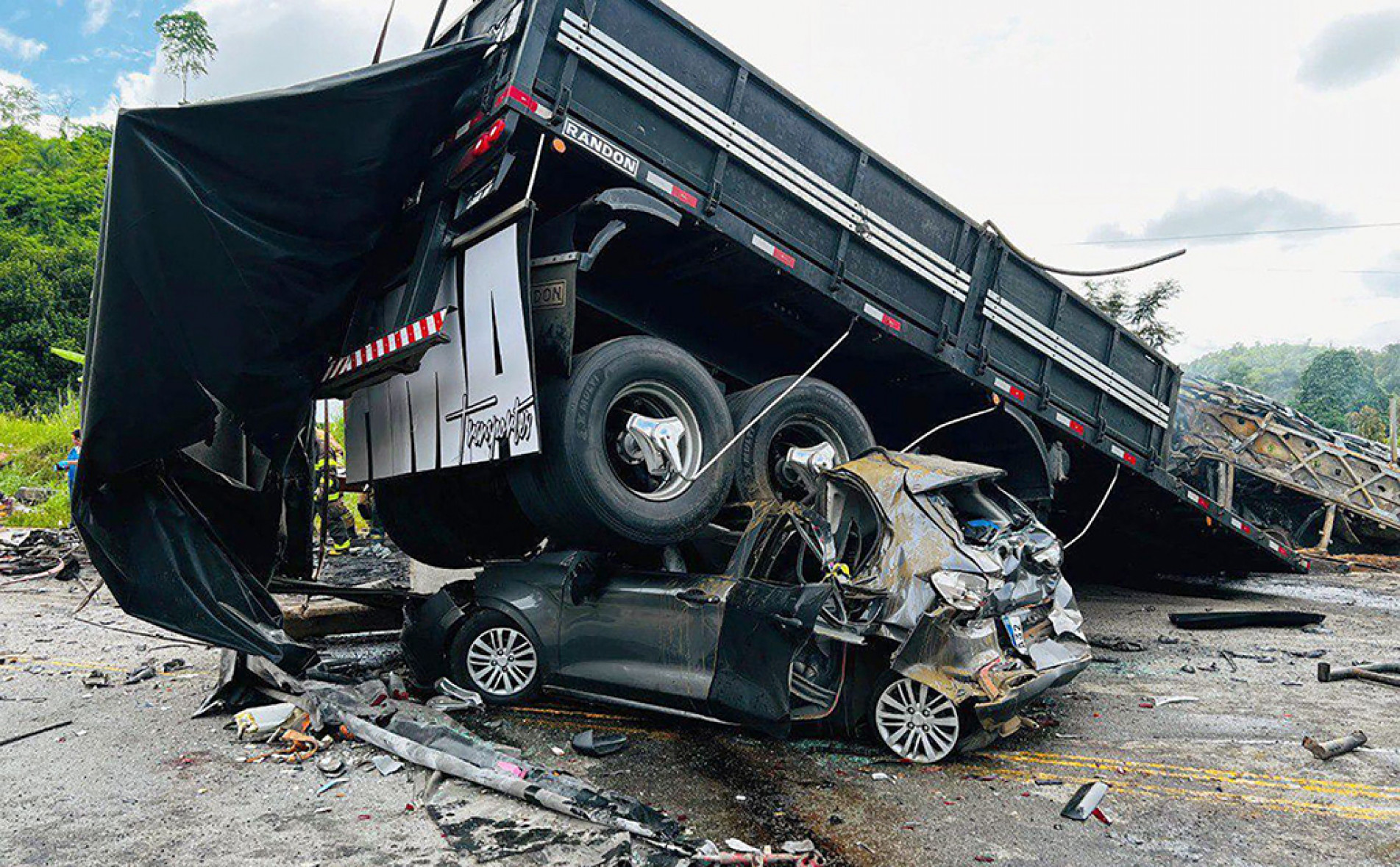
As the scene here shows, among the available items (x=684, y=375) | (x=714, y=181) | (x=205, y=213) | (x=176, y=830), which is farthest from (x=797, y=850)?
(x=205, y=213)

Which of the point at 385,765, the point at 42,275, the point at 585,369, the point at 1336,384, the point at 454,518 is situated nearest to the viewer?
the point at 385,765

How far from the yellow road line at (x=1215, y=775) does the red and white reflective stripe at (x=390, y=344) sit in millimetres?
3814

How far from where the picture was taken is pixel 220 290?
15.0 feet

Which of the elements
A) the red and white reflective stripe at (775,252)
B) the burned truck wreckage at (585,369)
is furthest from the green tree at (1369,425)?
the red and white reflective stripe at (775,252)

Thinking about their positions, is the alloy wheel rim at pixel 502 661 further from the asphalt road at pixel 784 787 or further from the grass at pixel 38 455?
Answer: the grass at pixel 38 455

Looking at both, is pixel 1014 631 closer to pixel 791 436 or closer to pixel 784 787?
pixel 784 787

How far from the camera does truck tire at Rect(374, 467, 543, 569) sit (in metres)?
6.70

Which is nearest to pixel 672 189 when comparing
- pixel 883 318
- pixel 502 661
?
pixel 883 318

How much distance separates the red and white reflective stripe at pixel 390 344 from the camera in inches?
201

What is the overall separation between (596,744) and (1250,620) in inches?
260

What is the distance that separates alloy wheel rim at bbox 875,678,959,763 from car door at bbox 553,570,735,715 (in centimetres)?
91

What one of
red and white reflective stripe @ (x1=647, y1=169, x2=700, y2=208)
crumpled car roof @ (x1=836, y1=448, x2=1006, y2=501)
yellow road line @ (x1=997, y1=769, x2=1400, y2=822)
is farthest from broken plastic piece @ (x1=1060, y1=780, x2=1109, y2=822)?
red and white reflective stripe @ (x1=647, y1=169, x2=700, y2=208)

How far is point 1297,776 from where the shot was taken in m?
4.10

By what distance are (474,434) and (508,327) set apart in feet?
2.49
